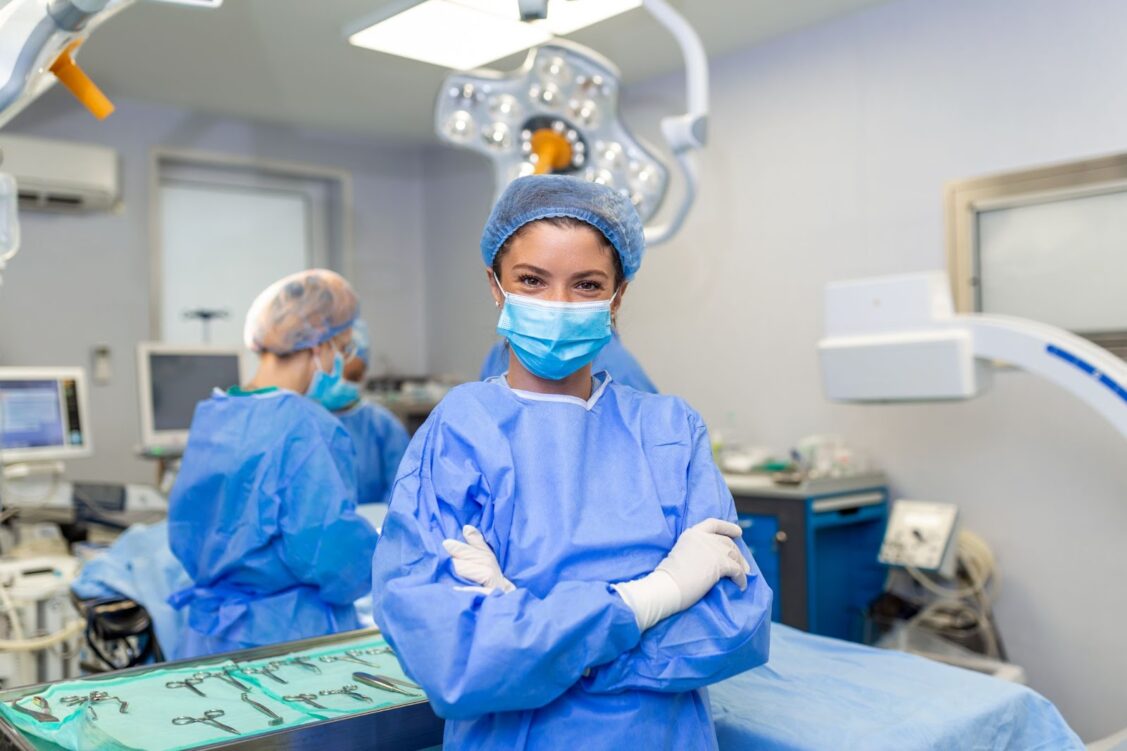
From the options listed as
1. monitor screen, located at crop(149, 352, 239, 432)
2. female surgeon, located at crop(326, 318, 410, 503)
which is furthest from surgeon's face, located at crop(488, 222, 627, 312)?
monitor screen, located at crop(149, 352, 239, 432)

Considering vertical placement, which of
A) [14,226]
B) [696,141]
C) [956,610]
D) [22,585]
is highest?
[696,141]

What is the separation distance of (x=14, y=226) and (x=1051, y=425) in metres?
2.84

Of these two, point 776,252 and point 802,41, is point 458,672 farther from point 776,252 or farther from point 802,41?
point 802,41

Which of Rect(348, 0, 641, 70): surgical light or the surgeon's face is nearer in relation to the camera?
the surgeon's face

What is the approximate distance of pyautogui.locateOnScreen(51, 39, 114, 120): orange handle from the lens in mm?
1590

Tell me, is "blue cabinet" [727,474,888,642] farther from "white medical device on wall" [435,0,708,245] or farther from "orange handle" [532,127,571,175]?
"orange handle" [532,127,571,175]

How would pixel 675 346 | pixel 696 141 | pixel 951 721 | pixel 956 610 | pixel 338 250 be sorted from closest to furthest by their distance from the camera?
1. pixel 951 721
2. pixel 696 141
3. pixel 956 610
4. pixel 675 346
5. pixel 338 250

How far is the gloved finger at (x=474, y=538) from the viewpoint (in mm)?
1073

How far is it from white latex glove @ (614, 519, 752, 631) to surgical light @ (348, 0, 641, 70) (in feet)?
6.38

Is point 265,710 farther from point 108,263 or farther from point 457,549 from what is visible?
point 108,263

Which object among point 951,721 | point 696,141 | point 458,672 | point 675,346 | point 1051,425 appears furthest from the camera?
point 675,346

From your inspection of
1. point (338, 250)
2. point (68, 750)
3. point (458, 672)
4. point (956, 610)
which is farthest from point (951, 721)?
point (338, 250)

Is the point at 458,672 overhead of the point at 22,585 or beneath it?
overhead

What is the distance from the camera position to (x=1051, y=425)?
297cm
